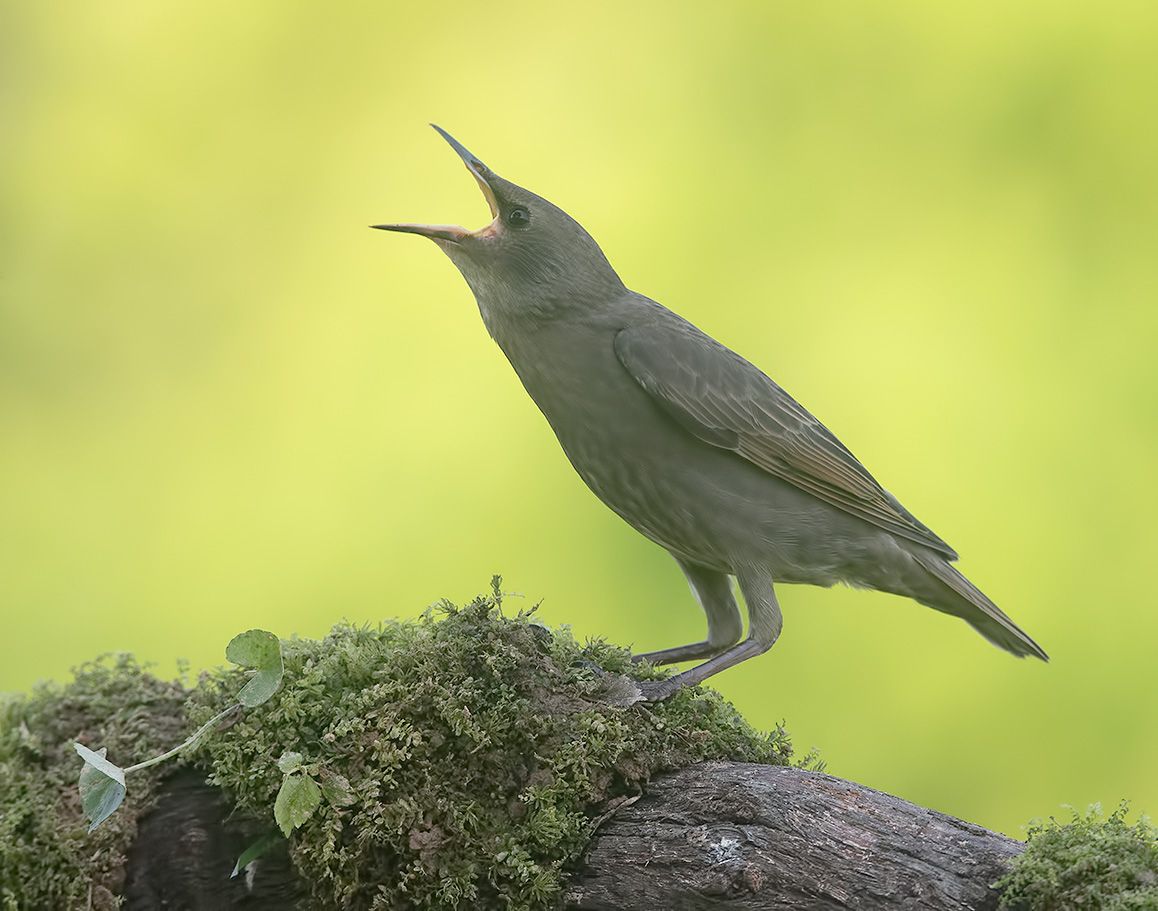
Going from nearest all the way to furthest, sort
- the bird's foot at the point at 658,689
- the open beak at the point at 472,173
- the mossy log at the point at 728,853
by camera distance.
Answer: the mossy log at the point at 728,853, the bird's foot at the point at 658,689, the open beak at the point at 472,173

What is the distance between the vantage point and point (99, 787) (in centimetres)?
335

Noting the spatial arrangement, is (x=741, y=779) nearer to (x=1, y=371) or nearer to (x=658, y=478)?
(x=658, y=478)

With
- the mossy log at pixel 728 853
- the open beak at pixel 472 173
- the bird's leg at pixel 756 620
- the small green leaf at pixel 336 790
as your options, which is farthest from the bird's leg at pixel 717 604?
the small green leaf at pixel 336 790

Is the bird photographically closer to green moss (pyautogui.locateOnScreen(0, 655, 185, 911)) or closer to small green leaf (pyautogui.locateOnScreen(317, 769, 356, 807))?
small green leaf (pyautogui.locateOnScreen(317, 769, 356, 807))

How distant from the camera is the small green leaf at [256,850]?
350cm

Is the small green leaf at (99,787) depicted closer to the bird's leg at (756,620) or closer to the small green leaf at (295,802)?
the small green leaf at (295,802)

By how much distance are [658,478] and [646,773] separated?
4.01 feet

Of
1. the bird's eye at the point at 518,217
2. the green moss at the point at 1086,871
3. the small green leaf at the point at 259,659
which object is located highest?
the bird's eye at the point at 518,217

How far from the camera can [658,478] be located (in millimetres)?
4461

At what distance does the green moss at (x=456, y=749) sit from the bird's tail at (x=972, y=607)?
1.27 meters

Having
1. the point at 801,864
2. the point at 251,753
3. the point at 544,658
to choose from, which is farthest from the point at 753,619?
the point at 251,753

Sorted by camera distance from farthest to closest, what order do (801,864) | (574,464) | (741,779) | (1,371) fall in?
(1,371), (574,464), (741,779), (801,864)

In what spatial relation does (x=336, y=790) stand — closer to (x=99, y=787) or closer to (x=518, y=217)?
(x=99, y=787)

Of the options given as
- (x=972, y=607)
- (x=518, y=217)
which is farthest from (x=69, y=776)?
(x=972, y=607)
